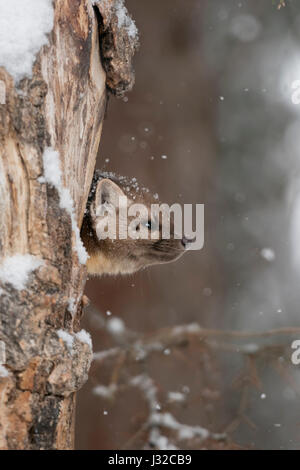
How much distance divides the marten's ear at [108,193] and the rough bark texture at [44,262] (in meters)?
Result: 0.51

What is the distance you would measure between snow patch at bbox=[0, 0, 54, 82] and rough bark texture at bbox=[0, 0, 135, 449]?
23 millimetres

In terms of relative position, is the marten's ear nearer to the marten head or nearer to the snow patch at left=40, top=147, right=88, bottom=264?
the marten head

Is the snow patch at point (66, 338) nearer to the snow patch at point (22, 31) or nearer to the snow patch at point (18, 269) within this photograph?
the snow patch at point (18, 269)

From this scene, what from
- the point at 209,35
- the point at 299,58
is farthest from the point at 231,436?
the point at 209,35

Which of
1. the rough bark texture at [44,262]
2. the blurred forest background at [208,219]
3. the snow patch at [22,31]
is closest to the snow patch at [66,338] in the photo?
the rough bark texture at [44,262]

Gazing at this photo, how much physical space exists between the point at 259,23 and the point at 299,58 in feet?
1.31

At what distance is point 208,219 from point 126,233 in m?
1.72

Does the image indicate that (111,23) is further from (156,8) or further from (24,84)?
(156,8)

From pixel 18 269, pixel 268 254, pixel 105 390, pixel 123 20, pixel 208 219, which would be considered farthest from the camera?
pixel 268 254

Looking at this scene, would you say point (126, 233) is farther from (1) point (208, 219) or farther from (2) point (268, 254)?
(2) point (268, 254)

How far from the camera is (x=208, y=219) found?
12.6ft

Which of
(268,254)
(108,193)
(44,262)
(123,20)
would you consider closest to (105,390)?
(268,254)

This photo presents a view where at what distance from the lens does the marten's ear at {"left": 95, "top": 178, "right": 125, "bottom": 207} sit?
6.50 ft

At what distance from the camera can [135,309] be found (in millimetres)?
3744
